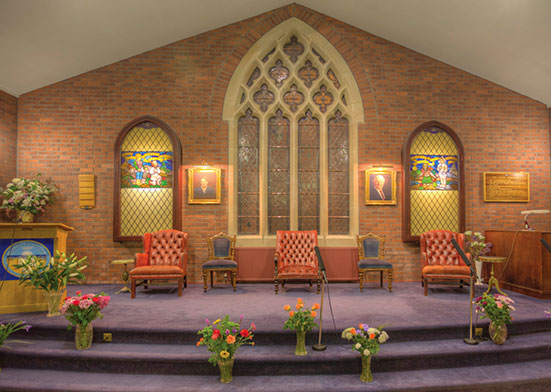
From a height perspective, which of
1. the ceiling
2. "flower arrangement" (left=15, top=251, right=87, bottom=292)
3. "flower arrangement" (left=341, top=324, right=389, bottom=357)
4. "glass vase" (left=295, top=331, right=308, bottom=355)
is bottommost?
"glass vase" (left=295, top=331, right=308, bottom=355)

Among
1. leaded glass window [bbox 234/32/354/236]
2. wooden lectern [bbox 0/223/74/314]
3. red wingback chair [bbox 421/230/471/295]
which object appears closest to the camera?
wooden lectern [bbox 0/223/74/314]

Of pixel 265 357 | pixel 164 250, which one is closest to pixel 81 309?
pixel 265 357

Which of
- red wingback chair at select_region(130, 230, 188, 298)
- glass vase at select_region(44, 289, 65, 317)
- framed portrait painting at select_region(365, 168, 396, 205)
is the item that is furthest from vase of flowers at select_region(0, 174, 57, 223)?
framed portrait painting at select_region(365, 168, 396, 205)

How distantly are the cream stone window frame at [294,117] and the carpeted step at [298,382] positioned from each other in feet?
10.6

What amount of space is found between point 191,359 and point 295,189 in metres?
3.77

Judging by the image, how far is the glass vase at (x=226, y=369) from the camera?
3.08 m

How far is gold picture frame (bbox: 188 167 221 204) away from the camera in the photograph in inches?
248

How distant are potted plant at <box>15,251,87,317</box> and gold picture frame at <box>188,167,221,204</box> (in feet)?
7.68

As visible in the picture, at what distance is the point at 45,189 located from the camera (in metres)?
5.93

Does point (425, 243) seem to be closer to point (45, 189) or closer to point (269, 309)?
point (269, 309)

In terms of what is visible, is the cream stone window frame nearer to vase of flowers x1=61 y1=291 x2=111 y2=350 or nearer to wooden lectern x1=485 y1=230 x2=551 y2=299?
wooden lectern x1=485 y1=230 x2=551 y2=299

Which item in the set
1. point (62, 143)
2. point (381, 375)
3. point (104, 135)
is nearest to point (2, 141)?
point (62, 143)

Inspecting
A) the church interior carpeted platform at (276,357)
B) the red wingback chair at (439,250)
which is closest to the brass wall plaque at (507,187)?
the red wingback chair at (439,250)

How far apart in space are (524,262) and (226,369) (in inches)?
194
